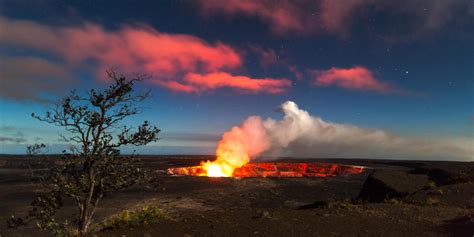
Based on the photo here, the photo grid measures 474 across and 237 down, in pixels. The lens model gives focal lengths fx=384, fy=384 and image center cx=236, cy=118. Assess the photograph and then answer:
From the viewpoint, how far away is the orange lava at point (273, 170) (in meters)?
77.2

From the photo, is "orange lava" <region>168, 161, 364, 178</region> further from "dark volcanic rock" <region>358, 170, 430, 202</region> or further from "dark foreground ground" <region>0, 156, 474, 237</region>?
"dark volcanic rock" <region>358, 170, 430, 202</region>

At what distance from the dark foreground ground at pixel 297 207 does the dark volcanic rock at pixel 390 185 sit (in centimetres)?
7

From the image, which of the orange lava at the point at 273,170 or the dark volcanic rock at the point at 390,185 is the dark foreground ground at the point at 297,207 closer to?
the dark volcanic rock at the point at 390,185

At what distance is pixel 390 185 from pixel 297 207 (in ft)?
24.9

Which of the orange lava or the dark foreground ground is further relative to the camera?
the orange lava

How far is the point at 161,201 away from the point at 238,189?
1127cm

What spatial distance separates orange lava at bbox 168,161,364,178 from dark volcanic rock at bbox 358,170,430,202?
44321mm

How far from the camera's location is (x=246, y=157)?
83625mm

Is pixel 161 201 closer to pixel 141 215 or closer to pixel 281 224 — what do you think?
pixel 141 215

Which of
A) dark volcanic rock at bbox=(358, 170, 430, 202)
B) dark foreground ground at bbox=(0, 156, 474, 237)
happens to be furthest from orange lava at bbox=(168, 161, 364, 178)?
dark volcanic rock at bbox=(358, 170, 430, 202)

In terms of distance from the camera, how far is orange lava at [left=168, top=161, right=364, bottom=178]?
7719cm

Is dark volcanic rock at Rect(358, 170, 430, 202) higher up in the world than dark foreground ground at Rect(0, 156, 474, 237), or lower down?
higher up

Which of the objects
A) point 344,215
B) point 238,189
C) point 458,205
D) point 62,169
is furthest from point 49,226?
point 238,189

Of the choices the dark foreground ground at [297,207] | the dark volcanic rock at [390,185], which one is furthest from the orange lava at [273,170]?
the dark volcanic rock at [390,185]
